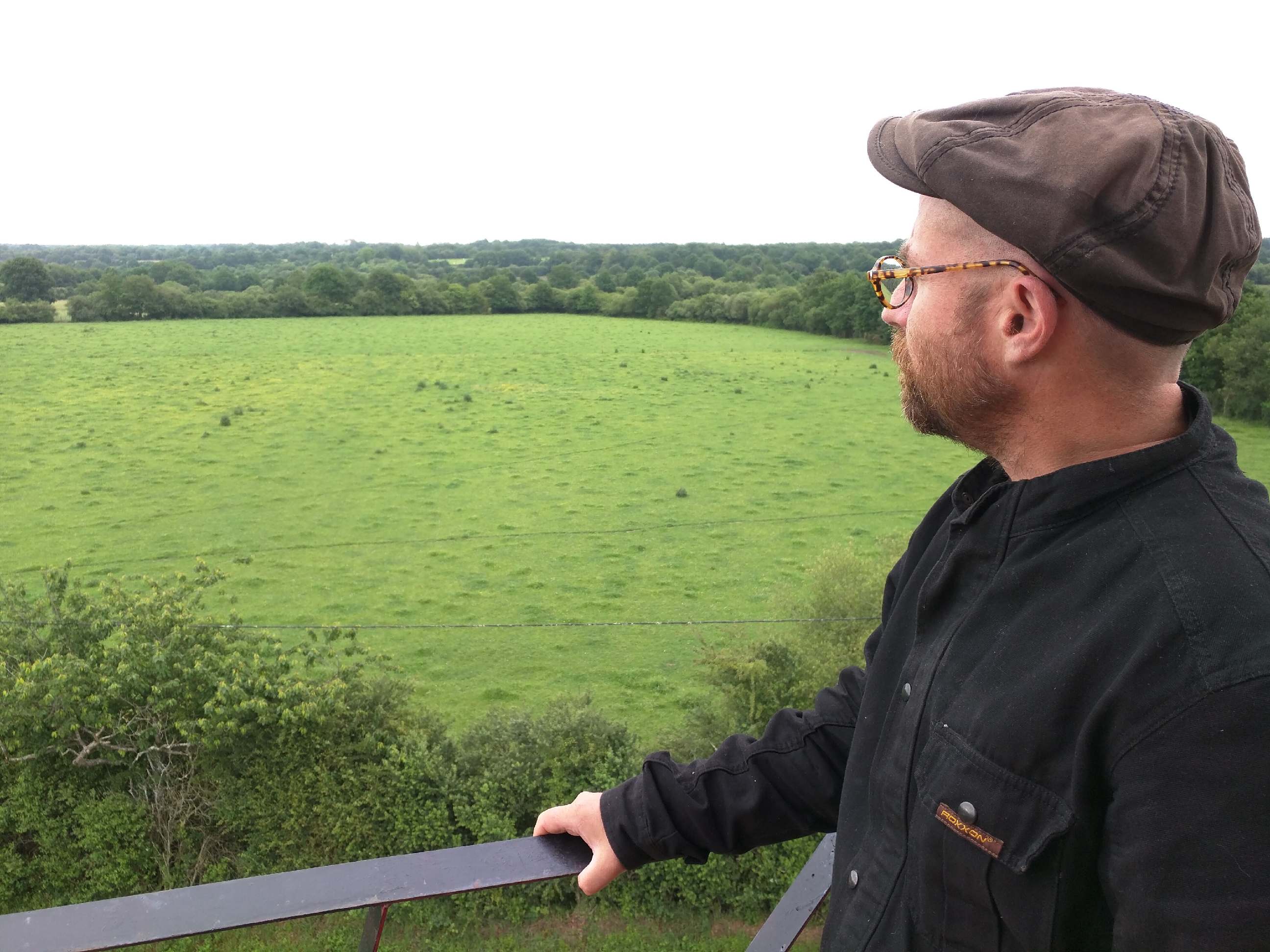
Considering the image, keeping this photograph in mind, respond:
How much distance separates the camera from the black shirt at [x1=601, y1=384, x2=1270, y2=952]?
33.5 inches

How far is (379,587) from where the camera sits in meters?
21.6

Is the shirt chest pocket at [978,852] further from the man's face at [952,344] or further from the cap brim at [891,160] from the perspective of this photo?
the cap brim at [891,160]

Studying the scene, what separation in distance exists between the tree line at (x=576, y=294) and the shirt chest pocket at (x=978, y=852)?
39.1 m

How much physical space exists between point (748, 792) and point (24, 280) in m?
94.6

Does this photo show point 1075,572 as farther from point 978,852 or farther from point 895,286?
point 895,286

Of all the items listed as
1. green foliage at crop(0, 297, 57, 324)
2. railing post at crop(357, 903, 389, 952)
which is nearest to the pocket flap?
railing post at crop(357, 903, 389, 952)

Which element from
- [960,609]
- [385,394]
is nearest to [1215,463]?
[960,609]

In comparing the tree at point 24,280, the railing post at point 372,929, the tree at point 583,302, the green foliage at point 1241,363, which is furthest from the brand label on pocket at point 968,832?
the tree at point 24,280

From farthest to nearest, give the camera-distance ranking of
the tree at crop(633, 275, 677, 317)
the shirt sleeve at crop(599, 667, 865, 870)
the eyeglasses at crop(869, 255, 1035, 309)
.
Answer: the tree at crop(633, 275, 677, 317), the shirt sleeve at crop(599, 667, 865, 870), the eyeglasses at crop(869, 255, 1035, 309)

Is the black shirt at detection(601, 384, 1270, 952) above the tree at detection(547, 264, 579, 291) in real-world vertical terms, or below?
below

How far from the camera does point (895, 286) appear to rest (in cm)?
139

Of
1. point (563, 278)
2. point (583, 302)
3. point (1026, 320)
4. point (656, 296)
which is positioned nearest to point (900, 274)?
point (1026, 320)

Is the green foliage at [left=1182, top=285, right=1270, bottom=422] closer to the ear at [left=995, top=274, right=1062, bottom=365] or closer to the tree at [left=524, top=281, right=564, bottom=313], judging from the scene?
the ear at [left=995, top=274, right=1062, bottom=365]

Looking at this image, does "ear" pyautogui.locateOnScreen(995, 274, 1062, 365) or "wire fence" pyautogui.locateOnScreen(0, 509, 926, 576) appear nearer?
"ear" pyautogui.locateOnScreen(995, 274, 1062, 365)
